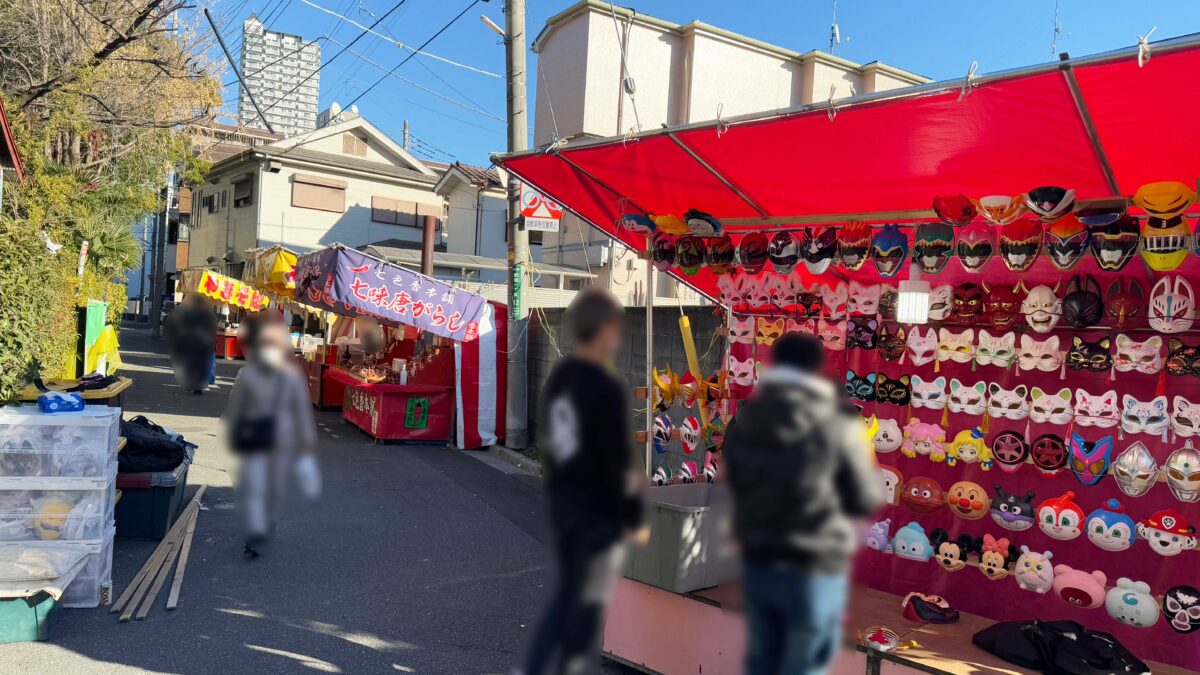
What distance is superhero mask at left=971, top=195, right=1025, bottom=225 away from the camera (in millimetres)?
5164

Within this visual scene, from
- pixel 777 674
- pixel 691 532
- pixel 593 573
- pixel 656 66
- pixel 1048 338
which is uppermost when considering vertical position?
pixel 656 66

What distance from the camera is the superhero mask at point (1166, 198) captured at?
15.0 feet

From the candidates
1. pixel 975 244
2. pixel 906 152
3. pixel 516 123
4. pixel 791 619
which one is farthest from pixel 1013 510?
pixel 791 619

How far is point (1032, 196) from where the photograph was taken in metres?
5.02

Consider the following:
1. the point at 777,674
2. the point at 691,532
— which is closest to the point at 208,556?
the point at 691,532

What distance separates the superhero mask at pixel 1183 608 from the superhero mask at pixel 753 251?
12.4ft

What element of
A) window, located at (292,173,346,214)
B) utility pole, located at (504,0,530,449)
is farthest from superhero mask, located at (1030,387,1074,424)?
window, located at (292,173,346,214)

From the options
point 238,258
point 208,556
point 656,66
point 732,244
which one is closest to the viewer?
point 238,258

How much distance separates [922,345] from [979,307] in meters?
0.57

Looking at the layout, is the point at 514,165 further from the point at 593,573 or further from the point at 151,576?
the point at 151,576

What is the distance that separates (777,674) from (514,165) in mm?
5228

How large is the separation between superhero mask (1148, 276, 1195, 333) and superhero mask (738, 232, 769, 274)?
2.70 meters

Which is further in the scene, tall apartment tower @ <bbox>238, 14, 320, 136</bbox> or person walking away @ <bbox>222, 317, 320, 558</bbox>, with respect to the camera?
tall apartment tower @ <bbox>238, 14, 320, 136</bbox>

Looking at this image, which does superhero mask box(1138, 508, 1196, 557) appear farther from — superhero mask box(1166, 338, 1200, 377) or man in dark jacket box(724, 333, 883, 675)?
man in dark jacket box(724, 333, 883, 675)
